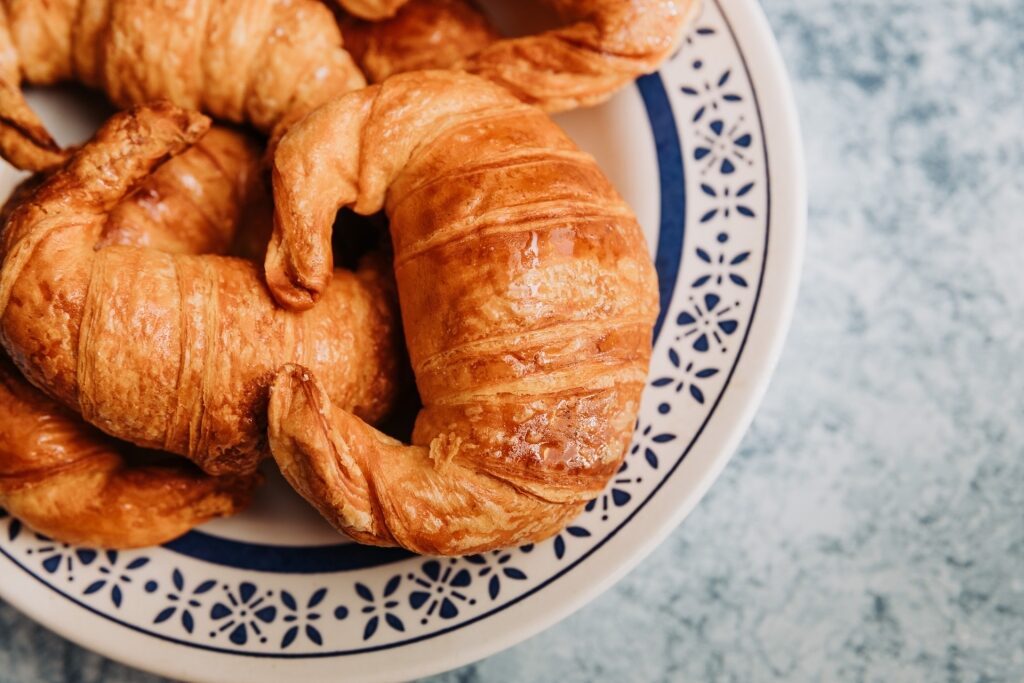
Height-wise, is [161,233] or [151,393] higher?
[161,233]

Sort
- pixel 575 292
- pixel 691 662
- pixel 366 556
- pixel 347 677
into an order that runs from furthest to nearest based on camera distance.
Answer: pixel 691 662 → pixel 366 556 → pixel 347 677 → pixel 575 292

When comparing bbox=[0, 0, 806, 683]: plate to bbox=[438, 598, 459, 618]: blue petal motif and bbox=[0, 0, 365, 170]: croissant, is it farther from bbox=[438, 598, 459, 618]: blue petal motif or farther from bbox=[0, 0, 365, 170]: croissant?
bbox=[0, 0, 365, 170]: croissant

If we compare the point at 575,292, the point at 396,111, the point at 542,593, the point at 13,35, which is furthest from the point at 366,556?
the point at 13,35

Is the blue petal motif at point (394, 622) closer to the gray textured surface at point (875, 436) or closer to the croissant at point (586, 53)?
the gray textured surface at point (875, 436)

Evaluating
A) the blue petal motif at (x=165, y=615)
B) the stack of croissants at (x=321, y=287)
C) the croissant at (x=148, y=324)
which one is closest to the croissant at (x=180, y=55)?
the stack of croissants at (x=321, y=287)

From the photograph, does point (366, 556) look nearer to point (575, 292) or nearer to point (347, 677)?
point (347, 677)

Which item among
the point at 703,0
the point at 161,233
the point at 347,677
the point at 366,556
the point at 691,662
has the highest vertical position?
the point at 703,0

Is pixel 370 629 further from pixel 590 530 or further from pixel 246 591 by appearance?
pixel 590 530

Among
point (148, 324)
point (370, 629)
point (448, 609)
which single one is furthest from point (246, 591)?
point (148, 324)

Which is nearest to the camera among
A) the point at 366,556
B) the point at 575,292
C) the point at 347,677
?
the point at 575,292
